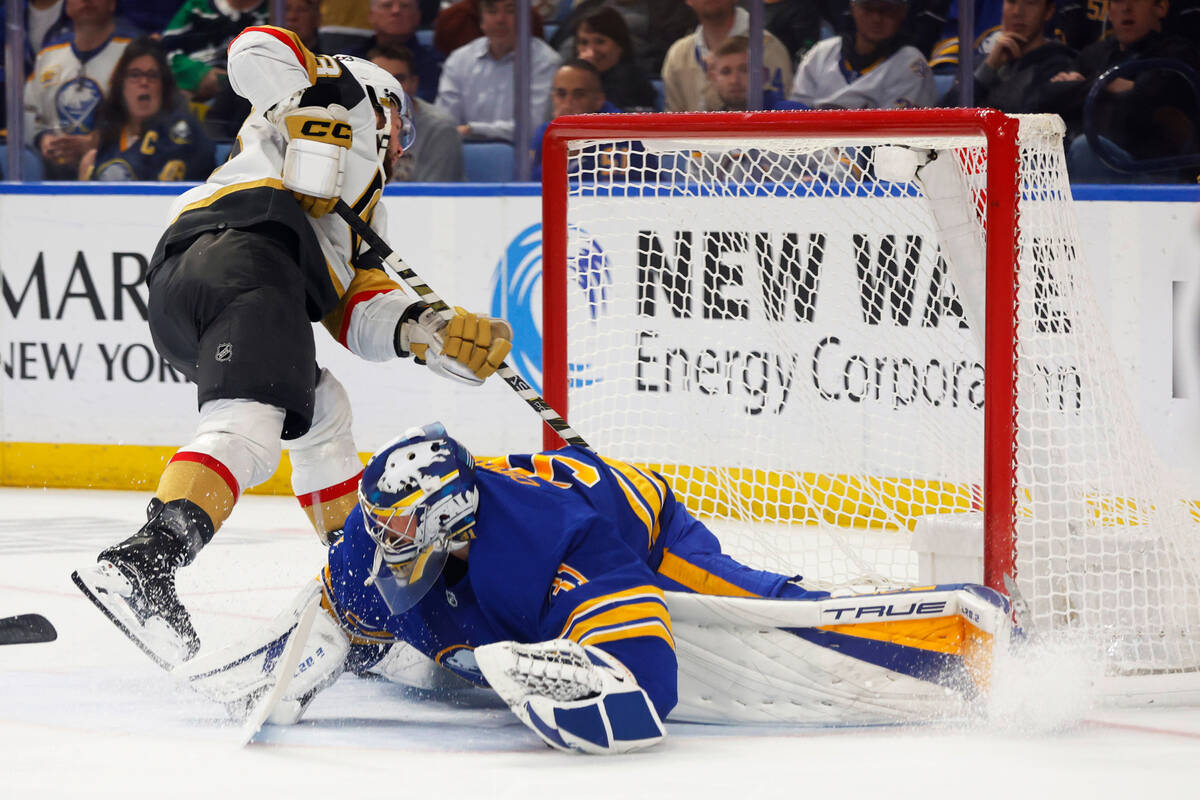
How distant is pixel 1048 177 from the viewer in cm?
283

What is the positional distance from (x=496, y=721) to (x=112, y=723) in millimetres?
553

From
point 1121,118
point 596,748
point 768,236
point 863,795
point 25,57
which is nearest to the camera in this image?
point 863,795

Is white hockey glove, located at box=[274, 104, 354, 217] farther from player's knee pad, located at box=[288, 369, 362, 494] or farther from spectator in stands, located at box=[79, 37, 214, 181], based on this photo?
spectator in stands, located at box=[79, 37, 214, 181]

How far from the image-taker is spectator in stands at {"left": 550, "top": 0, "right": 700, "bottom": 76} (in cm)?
489

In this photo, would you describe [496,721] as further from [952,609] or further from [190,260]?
[190,260]

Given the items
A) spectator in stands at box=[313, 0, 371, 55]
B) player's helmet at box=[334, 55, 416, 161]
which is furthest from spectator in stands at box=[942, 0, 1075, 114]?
player's helmet at box=[334, 55, 416, 161]

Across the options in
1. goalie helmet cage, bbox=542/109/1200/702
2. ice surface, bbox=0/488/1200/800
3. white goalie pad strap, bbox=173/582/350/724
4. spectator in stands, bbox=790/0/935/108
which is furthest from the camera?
spectator in stands, bbox=790/0/935/108

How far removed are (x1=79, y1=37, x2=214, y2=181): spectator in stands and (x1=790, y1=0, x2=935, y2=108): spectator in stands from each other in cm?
200

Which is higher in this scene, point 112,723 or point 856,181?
point 856,181

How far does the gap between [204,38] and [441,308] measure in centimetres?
283

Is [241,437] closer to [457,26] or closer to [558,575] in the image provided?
[558,575]

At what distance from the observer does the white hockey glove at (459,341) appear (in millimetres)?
2941

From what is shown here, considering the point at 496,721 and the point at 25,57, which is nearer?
the point at 496,721

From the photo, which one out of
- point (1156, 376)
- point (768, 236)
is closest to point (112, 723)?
point (768, 236)
